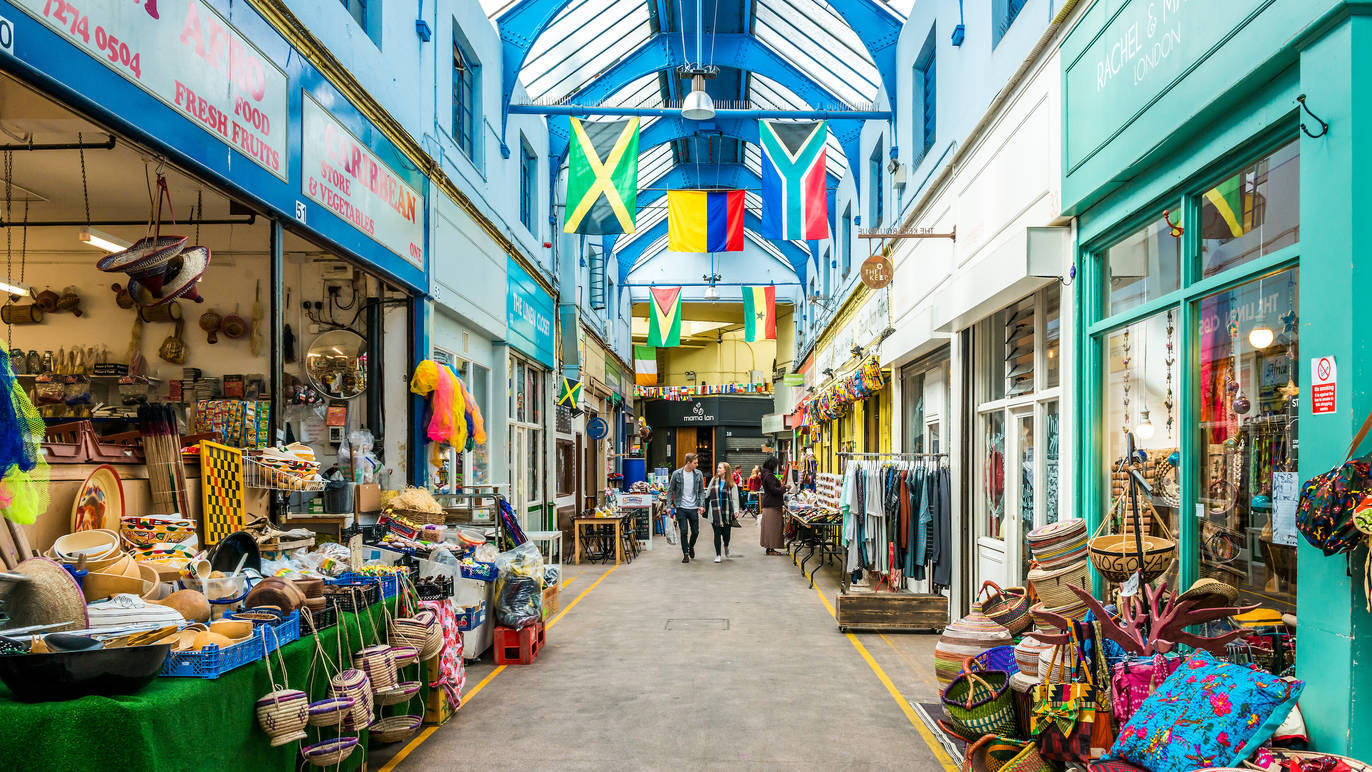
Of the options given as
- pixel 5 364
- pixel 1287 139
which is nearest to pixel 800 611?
pixel 1287 139

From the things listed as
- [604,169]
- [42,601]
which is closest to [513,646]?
[42,601]

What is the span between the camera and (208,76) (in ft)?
15.8

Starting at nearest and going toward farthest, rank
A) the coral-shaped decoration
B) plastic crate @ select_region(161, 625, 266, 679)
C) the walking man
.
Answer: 1. plastic crate @ select_region(161, 625, 266, 679)
2. the coral-shaped decoration
3. the walking man

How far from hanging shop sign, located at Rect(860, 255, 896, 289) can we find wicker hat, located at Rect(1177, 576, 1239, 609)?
6298 millimetres

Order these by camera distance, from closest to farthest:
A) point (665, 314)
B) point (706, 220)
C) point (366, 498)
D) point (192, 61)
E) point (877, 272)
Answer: point (192, 61)
point (366, 498)
point (877, 272)
point (706, 220)
point (665, 314)

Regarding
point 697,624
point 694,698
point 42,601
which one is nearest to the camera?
point 42,601

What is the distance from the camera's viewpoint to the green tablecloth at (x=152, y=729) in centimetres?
279

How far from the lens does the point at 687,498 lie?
14062mm

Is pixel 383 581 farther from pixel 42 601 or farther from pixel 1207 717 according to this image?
pixel 1207 717

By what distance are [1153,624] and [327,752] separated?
3.32m

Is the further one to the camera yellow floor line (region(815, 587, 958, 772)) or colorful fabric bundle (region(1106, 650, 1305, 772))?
yellow floor line (region(815, 587, 958, 772))

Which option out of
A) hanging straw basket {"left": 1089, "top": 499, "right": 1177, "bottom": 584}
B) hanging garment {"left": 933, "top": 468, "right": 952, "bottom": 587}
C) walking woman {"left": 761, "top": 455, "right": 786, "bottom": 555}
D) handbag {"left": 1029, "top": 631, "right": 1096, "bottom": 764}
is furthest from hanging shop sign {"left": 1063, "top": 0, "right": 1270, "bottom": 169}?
walking woman {"left": 761, "top": 455, "right": 786, "bottom": 555}

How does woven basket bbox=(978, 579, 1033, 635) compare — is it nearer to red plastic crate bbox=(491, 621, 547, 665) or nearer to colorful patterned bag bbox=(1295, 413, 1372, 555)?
colorful patterned bag bbox=(1295, 413, 1372, 555)

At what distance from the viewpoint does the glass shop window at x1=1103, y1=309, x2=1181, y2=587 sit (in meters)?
4.50
